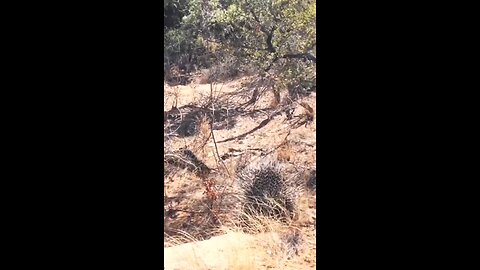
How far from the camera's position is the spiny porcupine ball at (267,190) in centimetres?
238

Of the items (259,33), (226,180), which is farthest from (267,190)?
(259,33)

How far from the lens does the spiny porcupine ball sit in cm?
238

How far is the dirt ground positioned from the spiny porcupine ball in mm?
41

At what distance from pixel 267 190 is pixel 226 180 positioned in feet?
0.59

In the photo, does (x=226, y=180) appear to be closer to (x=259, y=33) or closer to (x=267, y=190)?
(x=267, y=190)

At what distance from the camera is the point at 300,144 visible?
244 centimetres

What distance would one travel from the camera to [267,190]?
7.86 feet

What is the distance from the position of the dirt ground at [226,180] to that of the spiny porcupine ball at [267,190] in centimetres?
4

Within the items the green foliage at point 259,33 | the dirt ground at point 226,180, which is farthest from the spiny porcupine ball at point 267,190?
the green foliage at point 259,33

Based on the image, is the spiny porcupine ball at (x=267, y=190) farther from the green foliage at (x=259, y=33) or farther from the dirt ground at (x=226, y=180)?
the green foliage at (x=259, y=33)

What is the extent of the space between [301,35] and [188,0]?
1.64ft

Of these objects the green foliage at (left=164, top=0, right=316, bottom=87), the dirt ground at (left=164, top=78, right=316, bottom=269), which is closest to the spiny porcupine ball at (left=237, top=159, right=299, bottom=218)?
the dirt ground at (left=164, top=78, right=316, bottom=269)

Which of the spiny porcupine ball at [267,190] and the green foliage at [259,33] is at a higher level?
the green foliage at [259,33]
